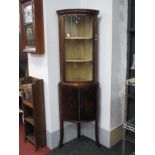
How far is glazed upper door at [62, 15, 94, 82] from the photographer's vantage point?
226 centimetres

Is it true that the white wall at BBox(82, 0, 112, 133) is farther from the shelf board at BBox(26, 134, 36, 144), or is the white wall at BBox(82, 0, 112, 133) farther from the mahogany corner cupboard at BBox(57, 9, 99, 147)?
the shelf board at BBox(26, 134, 36, 144)

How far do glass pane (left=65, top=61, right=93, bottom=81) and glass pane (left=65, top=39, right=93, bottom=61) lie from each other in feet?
0.25

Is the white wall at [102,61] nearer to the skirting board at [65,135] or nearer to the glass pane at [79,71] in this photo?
the skirting board at [65,135]

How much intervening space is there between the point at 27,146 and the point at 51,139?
0.36m

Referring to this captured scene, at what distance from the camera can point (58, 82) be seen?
95.3 inches

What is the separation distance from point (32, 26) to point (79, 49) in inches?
24.9

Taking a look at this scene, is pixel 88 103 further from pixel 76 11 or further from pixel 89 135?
pixel 76 11

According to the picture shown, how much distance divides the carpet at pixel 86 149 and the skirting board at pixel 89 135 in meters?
0.06

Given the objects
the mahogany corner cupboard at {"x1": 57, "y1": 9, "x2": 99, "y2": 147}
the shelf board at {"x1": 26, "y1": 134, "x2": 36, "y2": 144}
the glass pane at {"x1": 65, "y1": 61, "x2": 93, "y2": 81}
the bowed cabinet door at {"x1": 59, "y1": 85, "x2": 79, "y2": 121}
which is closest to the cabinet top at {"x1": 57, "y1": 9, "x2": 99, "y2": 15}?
the mahogany corner cupboard at {"x1": 57, "y1": 9, "x2": 99, "y2": 147}

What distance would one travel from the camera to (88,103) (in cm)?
230

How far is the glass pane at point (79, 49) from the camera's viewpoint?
232 cm

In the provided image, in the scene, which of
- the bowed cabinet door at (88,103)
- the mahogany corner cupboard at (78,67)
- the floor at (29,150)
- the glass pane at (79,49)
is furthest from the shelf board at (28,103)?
the glass pane at (79,49)
